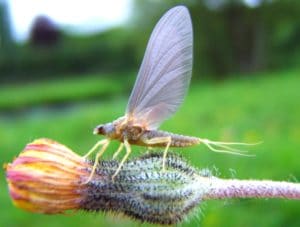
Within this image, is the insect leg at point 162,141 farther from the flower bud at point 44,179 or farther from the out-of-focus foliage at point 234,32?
the out-of-focus foliage at point 234,32

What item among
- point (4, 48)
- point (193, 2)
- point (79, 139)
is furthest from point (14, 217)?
point (4, 48)

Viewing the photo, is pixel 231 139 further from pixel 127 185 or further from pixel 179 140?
pixel 127 185

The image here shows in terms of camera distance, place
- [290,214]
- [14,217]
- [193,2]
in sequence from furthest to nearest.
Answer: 1. [193,2]
2. [14,217]
3. [290,214]

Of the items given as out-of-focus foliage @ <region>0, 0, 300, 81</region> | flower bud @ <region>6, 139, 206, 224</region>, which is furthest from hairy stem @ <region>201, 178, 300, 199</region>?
out-of-focus foliage @ <region>0, 0, 300, 81</region>

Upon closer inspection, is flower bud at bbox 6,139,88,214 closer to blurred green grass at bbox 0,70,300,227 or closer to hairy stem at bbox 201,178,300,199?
blurred green grass at bbox 0,70,300,227

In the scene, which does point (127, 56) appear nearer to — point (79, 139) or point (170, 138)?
point (79, 139)

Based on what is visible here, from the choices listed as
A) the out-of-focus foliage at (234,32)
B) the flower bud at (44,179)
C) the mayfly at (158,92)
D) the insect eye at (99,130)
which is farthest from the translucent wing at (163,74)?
the out-of-focus foliage at (234,32)

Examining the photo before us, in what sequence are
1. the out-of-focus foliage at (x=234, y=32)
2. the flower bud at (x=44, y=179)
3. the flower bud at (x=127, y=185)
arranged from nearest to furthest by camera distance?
1. the flower bud at (x=44, y=179)
2. the flower bud at (x=127, y=185)
3. the out-of-focus foliage at (x=234, y=32)
